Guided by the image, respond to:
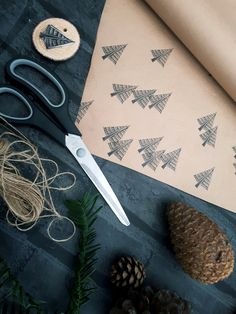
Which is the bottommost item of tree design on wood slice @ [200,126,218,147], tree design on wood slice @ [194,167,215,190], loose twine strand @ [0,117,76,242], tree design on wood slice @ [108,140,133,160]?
loose twine strand @ [0,117,76,242]

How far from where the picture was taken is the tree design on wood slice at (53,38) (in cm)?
57

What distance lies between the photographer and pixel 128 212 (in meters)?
0.56

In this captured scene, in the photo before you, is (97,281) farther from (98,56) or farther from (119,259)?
(98,56)

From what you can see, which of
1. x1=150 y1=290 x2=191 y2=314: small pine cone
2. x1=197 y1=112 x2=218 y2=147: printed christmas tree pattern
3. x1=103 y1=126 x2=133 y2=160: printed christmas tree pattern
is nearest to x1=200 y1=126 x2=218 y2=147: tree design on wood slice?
x1=197 y1=112 x2=218 y2=147: printed christmas tree pattern

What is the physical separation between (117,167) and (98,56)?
0.14 m

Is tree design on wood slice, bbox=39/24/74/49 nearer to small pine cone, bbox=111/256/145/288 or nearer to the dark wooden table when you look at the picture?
the dark wooden table

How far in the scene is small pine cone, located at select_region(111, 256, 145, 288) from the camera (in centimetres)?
51

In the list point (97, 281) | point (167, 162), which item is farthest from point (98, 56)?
point (97, 281)

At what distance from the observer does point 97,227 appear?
0.54 metres

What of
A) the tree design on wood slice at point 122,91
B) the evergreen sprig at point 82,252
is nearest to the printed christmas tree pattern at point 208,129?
the tree design on wood slice at point 122,91

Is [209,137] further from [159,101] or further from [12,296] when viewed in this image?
[12,296]

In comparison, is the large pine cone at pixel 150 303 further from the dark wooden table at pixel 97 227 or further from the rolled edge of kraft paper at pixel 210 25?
the rolled edge of kraft paper at pixel 210 25

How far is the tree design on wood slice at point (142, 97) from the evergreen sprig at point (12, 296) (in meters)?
0.26

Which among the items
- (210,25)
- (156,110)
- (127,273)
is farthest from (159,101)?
(127,273)
